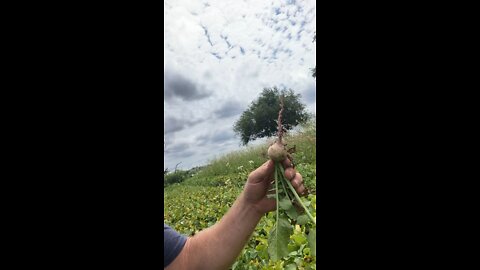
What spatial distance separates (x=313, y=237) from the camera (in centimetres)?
87

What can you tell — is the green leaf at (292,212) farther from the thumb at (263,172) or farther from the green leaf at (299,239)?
the green leaf at (299,239)

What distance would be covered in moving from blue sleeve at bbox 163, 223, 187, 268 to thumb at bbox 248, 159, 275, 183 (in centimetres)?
26

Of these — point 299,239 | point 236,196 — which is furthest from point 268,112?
point 236,196

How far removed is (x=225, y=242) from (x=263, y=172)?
9.1 inches

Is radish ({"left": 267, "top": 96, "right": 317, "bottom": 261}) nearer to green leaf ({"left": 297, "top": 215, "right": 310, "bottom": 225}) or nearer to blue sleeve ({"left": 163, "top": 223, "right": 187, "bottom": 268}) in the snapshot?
green leaf ({"left": 297, "top": 215, "right": 310, "bottom": 225})

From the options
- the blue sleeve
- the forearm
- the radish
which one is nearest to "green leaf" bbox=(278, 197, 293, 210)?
the radish

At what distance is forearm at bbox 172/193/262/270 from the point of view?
99 centimetres

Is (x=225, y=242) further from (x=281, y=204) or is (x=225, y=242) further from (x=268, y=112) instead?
(x=268, y=112)

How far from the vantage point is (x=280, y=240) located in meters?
0.88

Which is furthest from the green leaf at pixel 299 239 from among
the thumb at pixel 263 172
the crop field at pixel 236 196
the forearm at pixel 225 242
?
the thumb at pixel 263 172
